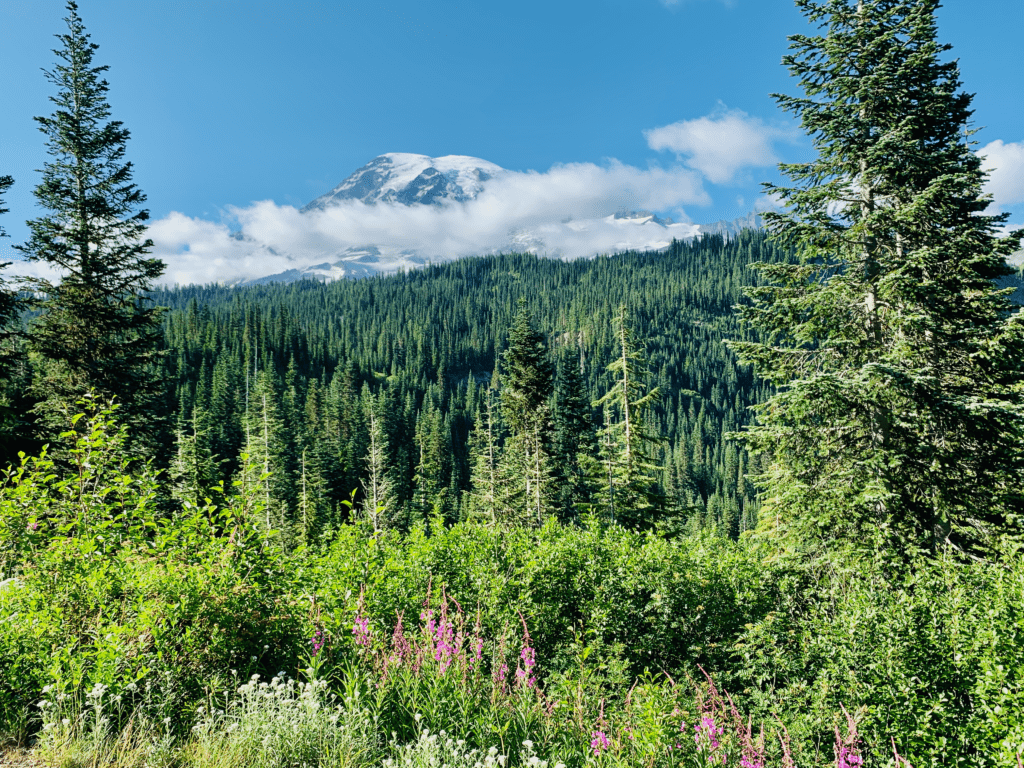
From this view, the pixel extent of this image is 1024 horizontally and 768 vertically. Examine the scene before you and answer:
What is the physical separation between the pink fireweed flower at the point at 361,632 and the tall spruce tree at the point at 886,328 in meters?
7.12

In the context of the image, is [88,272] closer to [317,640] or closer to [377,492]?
[317,640]

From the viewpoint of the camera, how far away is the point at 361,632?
156 inches

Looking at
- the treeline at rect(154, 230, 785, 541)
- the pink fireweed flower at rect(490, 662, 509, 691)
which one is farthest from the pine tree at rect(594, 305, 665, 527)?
the pink fireweed flower at rect(490, 662, 509, 691)

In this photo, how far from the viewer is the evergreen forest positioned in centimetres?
321

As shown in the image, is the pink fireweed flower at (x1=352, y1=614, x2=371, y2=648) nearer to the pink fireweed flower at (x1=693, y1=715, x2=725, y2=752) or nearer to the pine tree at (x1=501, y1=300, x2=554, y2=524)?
the pink fireweed flower at (x1=693, y1=715, x2=725, y2=752)

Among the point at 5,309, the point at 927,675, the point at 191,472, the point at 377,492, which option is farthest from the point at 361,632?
the point at 377,492

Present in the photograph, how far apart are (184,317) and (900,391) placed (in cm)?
14733

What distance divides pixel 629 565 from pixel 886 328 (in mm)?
6641

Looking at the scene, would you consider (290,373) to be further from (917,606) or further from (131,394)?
(917,606)

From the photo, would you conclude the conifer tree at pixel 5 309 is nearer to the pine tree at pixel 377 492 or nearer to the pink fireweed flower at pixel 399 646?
the pine tree at pixel 377 492

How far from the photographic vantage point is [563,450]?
26.3m

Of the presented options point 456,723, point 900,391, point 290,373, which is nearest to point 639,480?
point 900,391

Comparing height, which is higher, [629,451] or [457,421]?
[629,451]

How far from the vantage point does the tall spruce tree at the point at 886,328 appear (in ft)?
25.1
